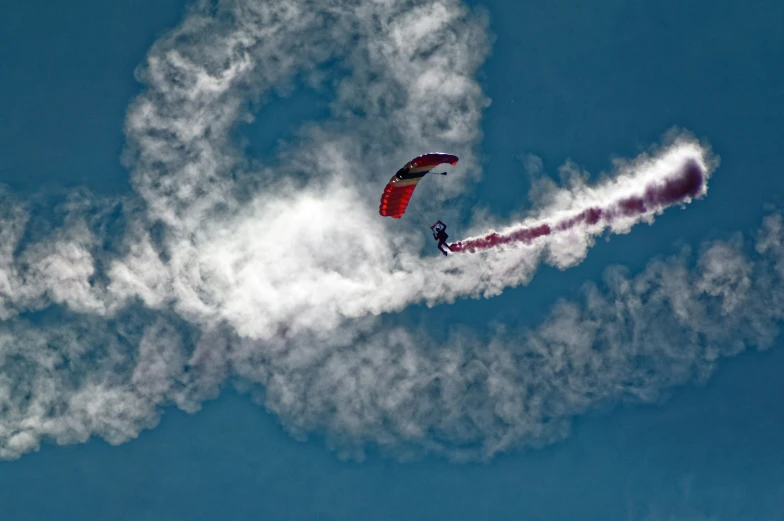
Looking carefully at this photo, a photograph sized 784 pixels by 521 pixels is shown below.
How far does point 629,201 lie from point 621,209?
0.48 m

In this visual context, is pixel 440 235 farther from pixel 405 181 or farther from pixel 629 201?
pixel 629 201

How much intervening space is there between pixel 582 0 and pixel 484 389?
18.2 m

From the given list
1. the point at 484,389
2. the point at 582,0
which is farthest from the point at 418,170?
the point at 582,0

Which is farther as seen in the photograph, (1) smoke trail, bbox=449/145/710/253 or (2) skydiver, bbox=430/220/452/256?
(1) smoke trail, bbox=449/145/710/253

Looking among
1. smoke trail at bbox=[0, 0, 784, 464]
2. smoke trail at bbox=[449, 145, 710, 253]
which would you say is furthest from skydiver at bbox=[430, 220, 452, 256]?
smoke trail at bbox=[0, 0, 784, 464]

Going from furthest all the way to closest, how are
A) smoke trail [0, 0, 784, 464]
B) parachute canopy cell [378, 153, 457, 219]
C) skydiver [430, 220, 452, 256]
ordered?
smoke trail [0, 0, 784, 464]
skydiver [430, 220, 452, 256]
parachute canopy cell [378, 153, 457, 219]

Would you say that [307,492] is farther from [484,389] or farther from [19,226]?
[19,226]

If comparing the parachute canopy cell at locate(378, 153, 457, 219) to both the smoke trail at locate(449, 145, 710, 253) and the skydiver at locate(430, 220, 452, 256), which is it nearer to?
the skydiver at locate(430, 220, 452, 256)

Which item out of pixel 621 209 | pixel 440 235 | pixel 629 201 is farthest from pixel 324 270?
pixel 629 201

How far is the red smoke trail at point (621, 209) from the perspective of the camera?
120 ft

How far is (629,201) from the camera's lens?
Answer: 3678 cm

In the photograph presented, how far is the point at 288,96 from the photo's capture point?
3762 centimetres

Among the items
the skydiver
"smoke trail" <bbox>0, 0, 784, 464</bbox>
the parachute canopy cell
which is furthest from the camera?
"smoke trail" <bbox>0, 0, 784, 464</bbox>

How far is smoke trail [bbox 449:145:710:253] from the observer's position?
3656 cm
